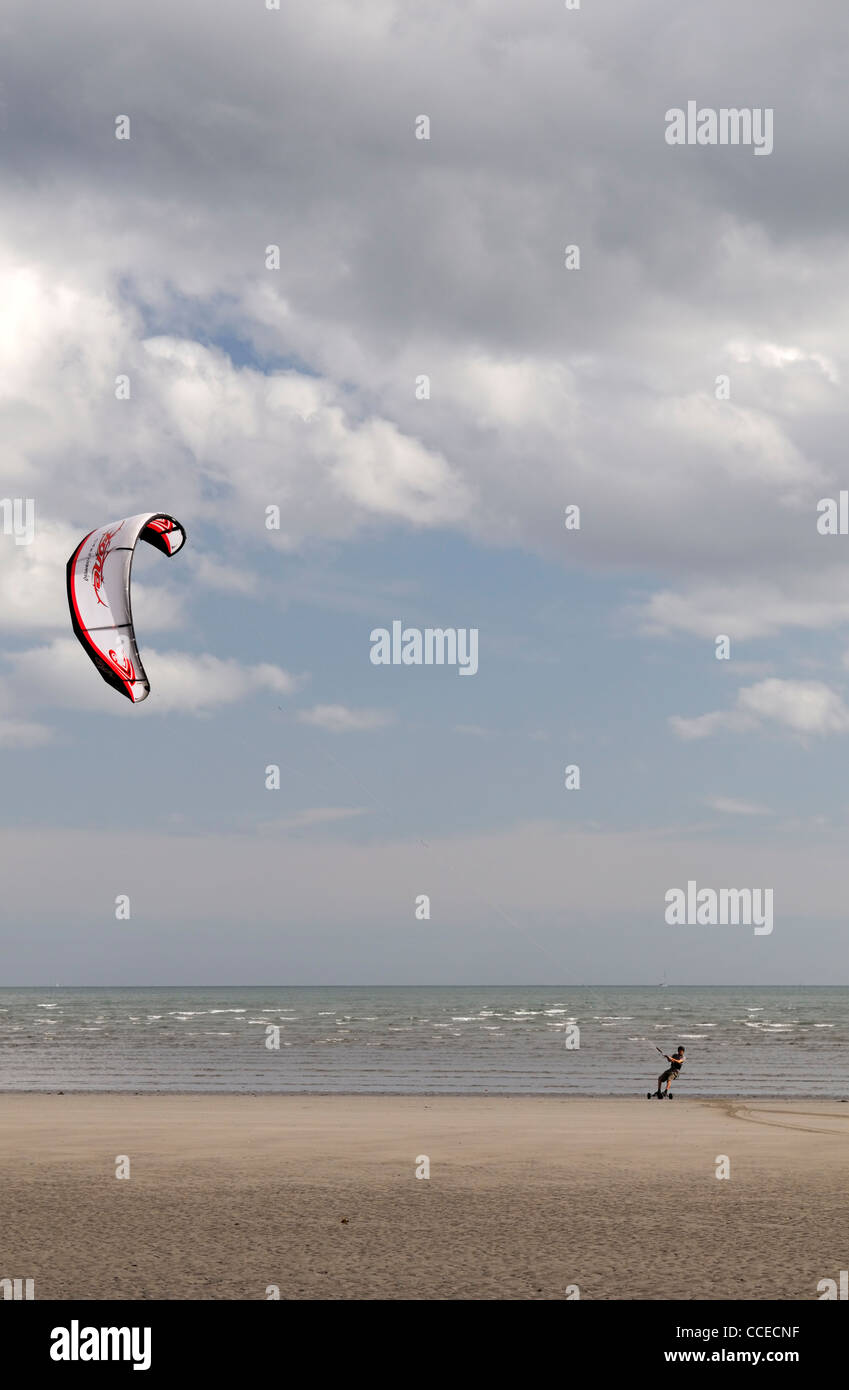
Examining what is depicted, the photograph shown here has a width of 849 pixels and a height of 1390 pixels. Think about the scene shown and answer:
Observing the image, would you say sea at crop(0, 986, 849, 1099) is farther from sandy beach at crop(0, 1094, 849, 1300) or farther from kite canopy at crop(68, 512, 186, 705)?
kite canopy at crop(68, 512, 186, 705)

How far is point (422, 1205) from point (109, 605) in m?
10.6

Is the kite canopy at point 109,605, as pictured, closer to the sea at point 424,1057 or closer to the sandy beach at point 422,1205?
the sandy beach at point 422,1205

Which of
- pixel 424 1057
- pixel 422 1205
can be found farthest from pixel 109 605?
pixel 424 1057

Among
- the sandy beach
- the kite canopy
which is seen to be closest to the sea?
the sandy beach

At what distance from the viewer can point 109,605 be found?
20.2 meters

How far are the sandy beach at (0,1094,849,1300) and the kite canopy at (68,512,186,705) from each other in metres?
6.95

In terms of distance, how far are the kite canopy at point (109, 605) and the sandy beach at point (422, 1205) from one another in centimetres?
695

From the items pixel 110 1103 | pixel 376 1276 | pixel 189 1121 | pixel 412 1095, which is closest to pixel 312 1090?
pixel 412 1095

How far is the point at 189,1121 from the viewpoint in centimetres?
2242

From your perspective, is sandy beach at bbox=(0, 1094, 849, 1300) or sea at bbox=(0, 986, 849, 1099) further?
sea at bbox=(0, 986, 849, 1099)

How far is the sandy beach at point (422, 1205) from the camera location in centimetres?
1005

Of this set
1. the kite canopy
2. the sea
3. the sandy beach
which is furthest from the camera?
the sea

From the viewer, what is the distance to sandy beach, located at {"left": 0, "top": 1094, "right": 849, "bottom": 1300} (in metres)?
10.0
